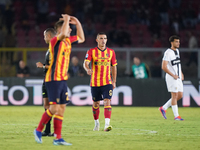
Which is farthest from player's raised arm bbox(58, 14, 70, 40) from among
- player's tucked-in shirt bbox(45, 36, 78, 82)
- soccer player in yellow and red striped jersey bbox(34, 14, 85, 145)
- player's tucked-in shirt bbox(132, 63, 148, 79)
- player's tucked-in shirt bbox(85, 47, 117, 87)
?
player's tucked-in shirt bbox(132, 63, 148, 79)

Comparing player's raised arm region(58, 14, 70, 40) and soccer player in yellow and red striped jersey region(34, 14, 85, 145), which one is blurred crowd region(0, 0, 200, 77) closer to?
soccer player in yellow and red striped jersey region(34, 14, 85, 145)

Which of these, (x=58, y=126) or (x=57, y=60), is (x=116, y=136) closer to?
(x=58, y=126)

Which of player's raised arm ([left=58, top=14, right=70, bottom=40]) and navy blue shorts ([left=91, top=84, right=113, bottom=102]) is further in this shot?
navy blue shorts ([left=91, top=84, right=113, bottom=102])

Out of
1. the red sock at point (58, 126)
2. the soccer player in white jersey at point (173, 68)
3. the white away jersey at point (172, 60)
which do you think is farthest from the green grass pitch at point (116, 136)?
the white away jersey at point (172, 60)

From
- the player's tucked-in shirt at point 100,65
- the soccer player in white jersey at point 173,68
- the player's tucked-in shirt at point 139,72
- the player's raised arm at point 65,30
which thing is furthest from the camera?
the player's tucked-in shirt at point 139,72

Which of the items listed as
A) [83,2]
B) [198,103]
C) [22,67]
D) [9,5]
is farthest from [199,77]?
[9,5]

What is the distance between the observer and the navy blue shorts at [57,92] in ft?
20.7

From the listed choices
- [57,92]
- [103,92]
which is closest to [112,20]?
[103,92]

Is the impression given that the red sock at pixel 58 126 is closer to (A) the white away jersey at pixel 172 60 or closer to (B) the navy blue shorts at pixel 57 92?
(B) the navy blue shorts at pixel 57 92

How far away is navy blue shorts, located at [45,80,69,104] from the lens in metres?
6.31

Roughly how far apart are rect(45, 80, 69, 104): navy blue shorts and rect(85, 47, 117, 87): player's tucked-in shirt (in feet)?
7.14

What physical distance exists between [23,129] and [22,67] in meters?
7.37

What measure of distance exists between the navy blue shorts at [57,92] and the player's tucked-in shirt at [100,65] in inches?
85.6

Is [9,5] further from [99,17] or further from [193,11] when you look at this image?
[193,11]
